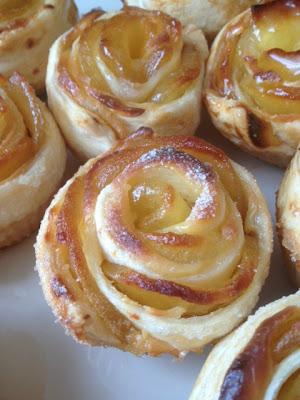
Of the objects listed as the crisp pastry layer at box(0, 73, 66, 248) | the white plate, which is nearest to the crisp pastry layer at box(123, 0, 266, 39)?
the crisp pastry layer at box(0, 73, 66, 248)

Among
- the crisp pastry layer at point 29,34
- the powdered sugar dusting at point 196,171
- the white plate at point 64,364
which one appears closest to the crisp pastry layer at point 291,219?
the white plate at point 64,364

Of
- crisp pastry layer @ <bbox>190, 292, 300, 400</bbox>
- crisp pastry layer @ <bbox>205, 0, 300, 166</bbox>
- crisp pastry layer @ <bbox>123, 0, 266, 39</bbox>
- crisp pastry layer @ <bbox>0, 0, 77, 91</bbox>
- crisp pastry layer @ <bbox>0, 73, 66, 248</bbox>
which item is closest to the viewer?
crisp pastry layer @ <bbox>190, 292, 300, 400</bbox>

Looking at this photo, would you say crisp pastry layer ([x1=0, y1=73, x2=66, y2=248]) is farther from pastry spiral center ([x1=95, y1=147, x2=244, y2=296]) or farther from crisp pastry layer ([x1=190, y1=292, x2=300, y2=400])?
crisp pastry layer ([x1=190, y1=292, x2=300, y2=400])

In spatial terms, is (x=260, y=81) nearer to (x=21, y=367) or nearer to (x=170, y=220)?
(x=170, y=220)

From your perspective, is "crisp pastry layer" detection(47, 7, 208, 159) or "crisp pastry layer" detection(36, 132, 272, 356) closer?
"crisp pastry layer" detection(36, 132, 272, 356)

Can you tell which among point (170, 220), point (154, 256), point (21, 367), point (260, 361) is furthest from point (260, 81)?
point (21, 367)

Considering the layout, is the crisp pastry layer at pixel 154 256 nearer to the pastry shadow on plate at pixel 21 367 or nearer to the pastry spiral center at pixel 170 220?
the pastry spiral center at pixel 170 220
